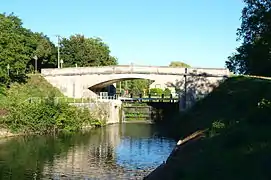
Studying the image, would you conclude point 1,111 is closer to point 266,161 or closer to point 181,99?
point 181,99

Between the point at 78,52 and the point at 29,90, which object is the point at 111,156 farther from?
the point at 78,52

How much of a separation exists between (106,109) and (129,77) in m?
6.14

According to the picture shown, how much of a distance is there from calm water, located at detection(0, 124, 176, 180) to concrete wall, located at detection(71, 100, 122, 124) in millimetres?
7143

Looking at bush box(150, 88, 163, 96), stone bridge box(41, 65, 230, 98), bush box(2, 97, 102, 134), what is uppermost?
stone bridge box(41, 65, 230, 98)

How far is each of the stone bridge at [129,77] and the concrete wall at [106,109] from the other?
148 inches

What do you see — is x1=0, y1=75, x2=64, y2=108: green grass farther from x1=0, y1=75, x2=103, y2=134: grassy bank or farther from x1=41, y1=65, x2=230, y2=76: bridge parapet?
x1=41, y1=65, x2=230, y2=76: bridge parapet

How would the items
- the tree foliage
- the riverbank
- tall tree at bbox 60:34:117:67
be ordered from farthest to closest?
tall tree at bbox 60:34:117:67, the tree foliage, the riverbank

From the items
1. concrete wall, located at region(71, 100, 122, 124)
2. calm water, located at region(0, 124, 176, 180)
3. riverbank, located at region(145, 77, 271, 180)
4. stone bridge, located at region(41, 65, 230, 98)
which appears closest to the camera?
riverbank, located at region(145, 77, 271, 180)

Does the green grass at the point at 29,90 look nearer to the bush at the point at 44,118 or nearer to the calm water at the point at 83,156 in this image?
the bush at the point at 44,118

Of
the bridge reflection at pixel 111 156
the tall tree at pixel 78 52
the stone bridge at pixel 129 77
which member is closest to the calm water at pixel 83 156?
the bridge reflection at pixel 111 156

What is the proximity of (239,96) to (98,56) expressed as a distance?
4720cm

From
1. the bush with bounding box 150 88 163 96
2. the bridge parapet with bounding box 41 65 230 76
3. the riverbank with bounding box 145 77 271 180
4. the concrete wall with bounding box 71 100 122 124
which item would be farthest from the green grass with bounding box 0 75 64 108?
the bush with bounding box 150 88 163 96

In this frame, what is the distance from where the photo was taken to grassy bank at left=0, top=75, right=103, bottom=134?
38.3 metres

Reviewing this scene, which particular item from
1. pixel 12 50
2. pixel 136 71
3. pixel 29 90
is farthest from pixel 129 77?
pixel 12 50
